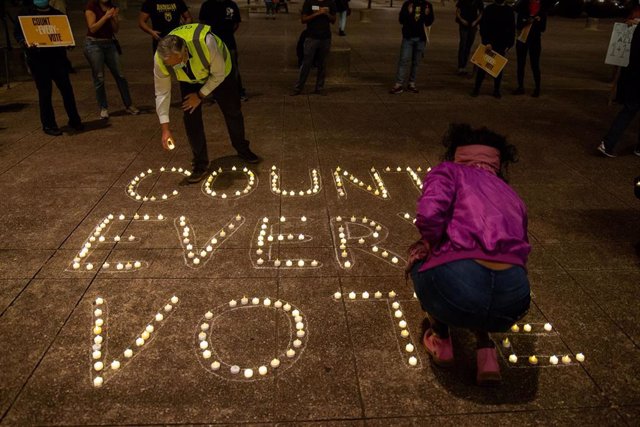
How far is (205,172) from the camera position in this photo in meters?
5.93

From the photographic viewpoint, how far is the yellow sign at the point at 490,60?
8.48 meters

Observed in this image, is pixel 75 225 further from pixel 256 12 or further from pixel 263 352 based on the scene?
pixel 256 12

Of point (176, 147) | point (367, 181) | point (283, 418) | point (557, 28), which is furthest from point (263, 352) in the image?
point (557, 28)

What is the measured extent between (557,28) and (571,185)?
23201 mm

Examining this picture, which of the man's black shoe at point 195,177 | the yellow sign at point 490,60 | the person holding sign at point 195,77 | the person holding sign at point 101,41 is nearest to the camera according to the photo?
the person holding sign at point 195,77

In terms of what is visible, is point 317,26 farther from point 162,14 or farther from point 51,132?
point 51,132

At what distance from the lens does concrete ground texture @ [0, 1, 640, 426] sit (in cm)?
281

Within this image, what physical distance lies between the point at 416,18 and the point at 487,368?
8.07 metres

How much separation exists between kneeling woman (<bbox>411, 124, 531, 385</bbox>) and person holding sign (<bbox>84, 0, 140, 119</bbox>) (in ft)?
21.7

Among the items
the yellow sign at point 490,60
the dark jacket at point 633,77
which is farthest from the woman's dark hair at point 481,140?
the yellow sign at point 490,60

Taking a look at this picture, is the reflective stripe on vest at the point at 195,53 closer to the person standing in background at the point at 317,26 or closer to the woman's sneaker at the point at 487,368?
the woman's sneaker at the point at 487,368

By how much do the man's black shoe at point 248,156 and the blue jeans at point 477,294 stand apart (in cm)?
413

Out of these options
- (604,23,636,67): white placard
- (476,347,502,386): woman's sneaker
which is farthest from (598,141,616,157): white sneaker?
(476,347,502,386): woman's sneaker

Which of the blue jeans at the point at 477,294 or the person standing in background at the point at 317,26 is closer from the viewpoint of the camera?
the blue jeans at the point at 477,294
